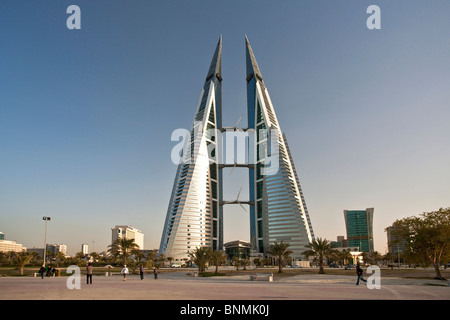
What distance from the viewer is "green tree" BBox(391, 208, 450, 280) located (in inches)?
1324

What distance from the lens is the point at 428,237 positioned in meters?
34.1

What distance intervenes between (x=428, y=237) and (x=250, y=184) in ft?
445

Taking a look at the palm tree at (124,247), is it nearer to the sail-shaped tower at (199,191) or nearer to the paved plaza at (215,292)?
the paved plaza at (215,292)

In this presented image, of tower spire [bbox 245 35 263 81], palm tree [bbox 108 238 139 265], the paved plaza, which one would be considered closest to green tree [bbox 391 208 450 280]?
the paved plaza

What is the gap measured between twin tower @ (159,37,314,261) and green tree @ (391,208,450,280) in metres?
95.6

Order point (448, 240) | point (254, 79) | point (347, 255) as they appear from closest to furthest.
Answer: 1. point (448, 240)
2. point (347, 255)
3. point (254, 79)

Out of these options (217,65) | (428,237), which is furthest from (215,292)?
(217,65)

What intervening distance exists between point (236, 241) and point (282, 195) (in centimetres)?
3705

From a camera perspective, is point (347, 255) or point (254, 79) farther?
point (254, 79)

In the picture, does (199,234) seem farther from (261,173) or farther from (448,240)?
(448,240)

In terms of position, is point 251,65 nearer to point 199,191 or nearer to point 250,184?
point 250,184
